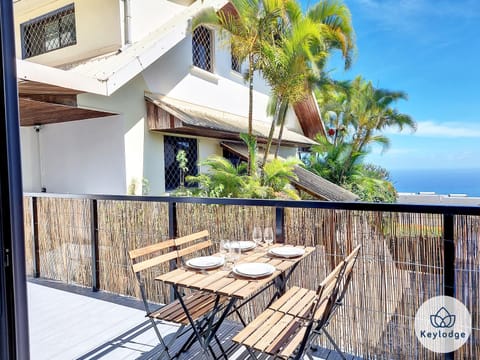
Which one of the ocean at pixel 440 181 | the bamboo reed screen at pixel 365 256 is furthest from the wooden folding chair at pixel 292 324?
the ocean at pixel 440 181

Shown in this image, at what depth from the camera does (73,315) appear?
3824 mm

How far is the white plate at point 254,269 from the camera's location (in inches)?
98.0

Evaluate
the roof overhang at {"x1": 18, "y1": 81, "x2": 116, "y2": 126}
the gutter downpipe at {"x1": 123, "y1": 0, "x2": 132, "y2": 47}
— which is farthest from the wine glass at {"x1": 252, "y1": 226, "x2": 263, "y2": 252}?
the gutter downpipe at {"x1": 123, "y1": 0, "x2": 132, "y2": 47}

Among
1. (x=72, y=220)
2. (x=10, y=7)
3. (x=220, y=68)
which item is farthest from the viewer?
(x=220, y=68)

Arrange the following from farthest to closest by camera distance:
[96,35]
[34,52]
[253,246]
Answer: [34,52] → [96,35] → [253,246]

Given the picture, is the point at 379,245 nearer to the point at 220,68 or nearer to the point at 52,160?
the point at 52,160

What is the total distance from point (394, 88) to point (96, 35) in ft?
52.0

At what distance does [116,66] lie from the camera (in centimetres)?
629

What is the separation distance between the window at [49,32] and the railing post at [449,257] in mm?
8896

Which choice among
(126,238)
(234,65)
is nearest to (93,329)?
(126,238)

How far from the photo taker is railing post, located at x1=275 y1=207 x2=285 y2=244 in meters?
3.46

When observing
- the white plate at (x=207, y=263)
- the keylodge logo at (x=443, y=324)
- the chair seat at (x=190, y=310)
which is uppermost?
the white plate at (x=207, y=263)

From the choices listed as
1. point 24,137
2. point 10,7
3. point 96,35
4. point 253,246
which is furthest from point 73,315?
point 96,35

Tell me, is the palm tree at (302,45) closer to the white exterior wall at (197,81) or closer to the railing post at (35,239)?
the white exterior wall at (197,81)
